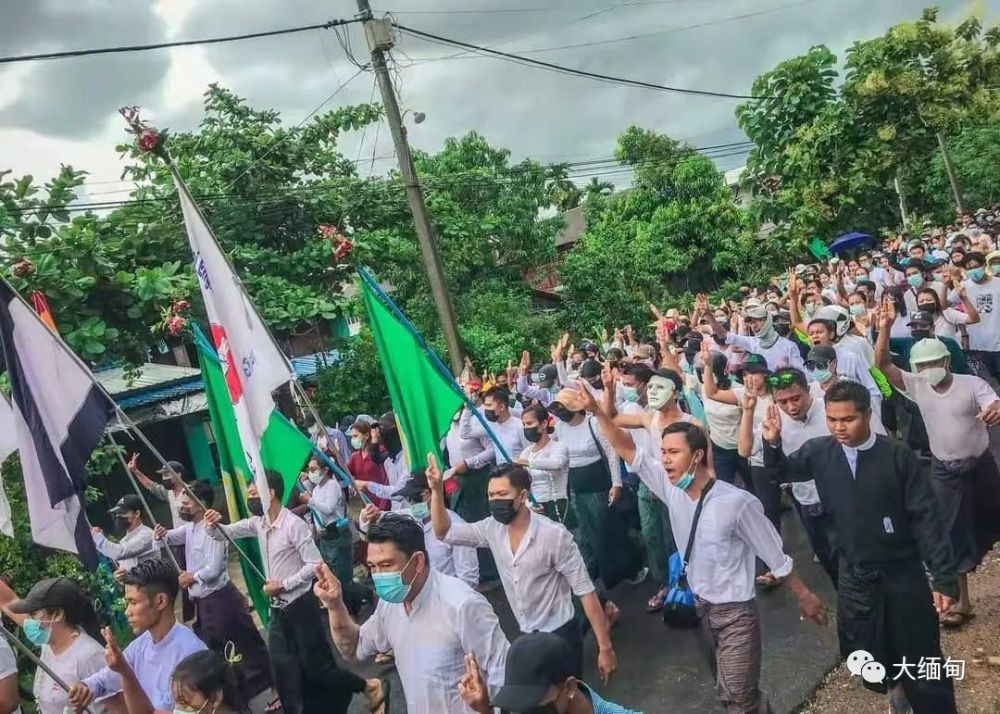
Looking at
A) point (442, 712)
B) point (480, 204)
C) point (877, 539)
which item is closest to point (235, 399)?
point (442, 712)

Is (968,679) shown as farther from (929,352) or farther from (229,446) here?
(229,446)

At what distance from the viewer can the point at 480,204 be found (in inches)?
746

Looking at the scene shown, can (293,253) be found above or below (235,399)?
above

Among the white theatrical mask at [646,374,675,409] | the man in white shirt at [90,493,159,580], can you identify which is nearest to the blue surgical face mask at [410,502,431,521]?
the white theatrical mask at [646,374,675,409]

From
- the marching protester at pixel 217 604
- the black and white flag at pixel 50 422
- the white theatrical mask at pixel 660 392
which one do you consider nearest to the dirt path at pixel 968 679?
the white theatrical mask at pixel 660 392

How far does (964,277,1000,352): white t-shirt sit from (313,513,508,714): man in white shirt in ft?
23.2

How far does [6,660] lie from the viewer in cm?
379

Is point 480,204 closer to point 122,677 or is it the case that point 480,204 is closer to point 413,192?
point 413,192

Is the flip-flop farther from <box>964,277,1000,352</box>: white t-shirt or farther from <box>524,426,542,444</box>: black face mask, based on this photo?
<box>964,277,1000,352</box>: white t-shirt

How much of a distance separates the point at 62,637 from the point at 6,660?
243mm

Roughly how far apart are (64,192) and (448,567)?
5.20m

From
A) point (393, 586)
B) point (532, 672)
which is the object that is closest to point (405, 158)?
point (393, 586)

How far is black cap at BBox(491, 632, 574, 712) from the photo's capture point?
2336 millimetres

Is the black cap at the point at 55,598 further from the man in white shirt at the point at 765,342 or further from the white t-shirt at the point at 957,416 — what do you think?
the man in white shirt at the point at 765,342
